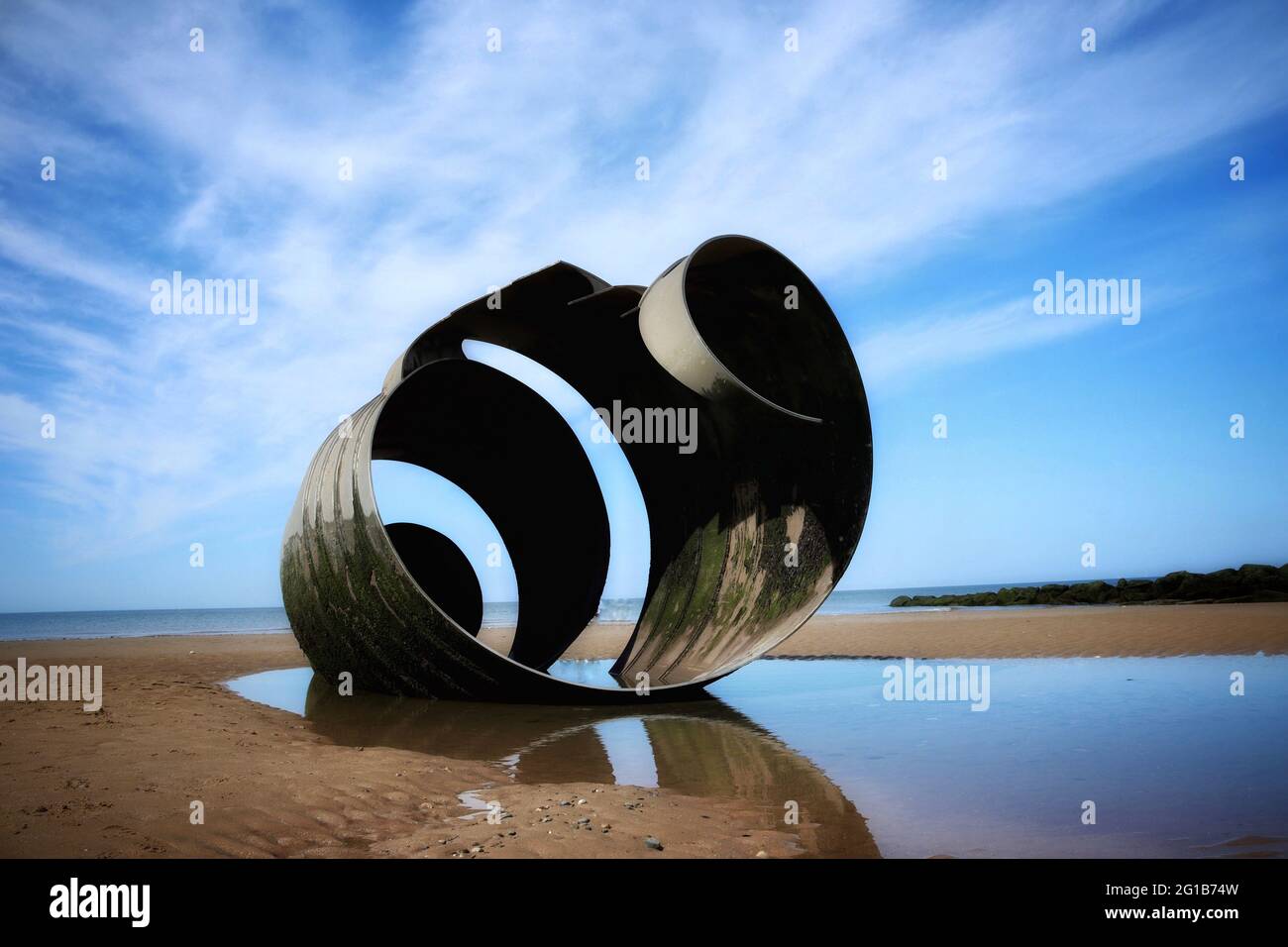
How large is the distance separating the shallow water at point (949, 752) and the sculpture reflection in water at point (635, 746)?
0.02m

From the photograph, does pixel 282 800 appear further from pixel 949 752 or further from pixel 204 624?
pixel 204 624

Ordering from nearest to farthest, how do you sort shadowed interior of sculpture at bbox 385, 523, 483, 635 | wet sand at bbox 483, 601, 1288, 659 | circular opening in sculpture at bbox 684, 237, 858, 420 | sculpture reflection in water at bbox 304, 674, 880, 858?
sculpture reflection in water at bbox 304, 674, 880, 858, circular opening in sculpture at bbox 684, 237, 858, 420, shadowed interior of sculpture at bbox 385, 523, 483, 635, wet sand at bbox 483, 601, 1288, 659

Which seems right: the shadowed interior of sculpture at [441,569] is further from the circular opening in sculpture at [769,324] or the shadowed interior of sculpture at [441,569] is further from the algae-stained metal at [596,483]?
the circular opening in sculpture at [769,324]

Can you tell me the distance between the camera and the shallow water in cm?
379

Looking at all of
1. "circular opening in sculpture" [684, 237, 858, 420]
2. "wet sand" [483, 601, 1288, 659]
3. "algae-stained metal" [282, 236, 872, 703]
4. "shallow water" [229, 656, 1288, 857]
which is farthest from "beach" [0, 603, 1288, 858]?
"wet sand" [483, 601, 1288, 659]

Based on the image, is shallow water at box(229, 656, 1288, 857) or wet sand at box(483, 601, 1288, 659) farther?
wet sand at box(483, 601, 1288, 659)

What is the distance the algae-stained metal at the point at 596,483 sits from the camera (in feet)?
24.7

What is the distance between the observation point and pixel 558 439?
11.2m

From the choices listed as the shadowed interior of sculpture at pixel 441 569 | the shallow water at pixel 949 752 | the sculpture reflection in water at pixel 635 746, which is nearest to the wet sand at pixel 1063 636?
the shallow water at pixel 949 752

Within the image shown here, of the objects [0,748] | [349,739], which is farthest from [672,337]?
[0,748]

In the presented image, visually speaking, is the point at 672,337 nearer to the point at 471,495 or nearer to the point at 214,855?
the point at 471,495

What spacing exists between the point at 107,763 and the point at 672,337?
5434 mm

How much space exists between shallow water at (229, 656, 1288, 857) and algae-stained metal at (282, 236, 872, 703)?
1.97 feet

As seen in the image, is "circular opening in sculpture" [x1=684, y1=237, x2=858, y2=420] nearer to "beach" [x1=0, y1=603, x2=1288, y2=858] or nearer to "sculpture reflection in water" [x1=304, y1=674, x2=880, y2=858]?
"sculpture reflection in water" [x1=304, y1=674, x2=880, y2=858]
